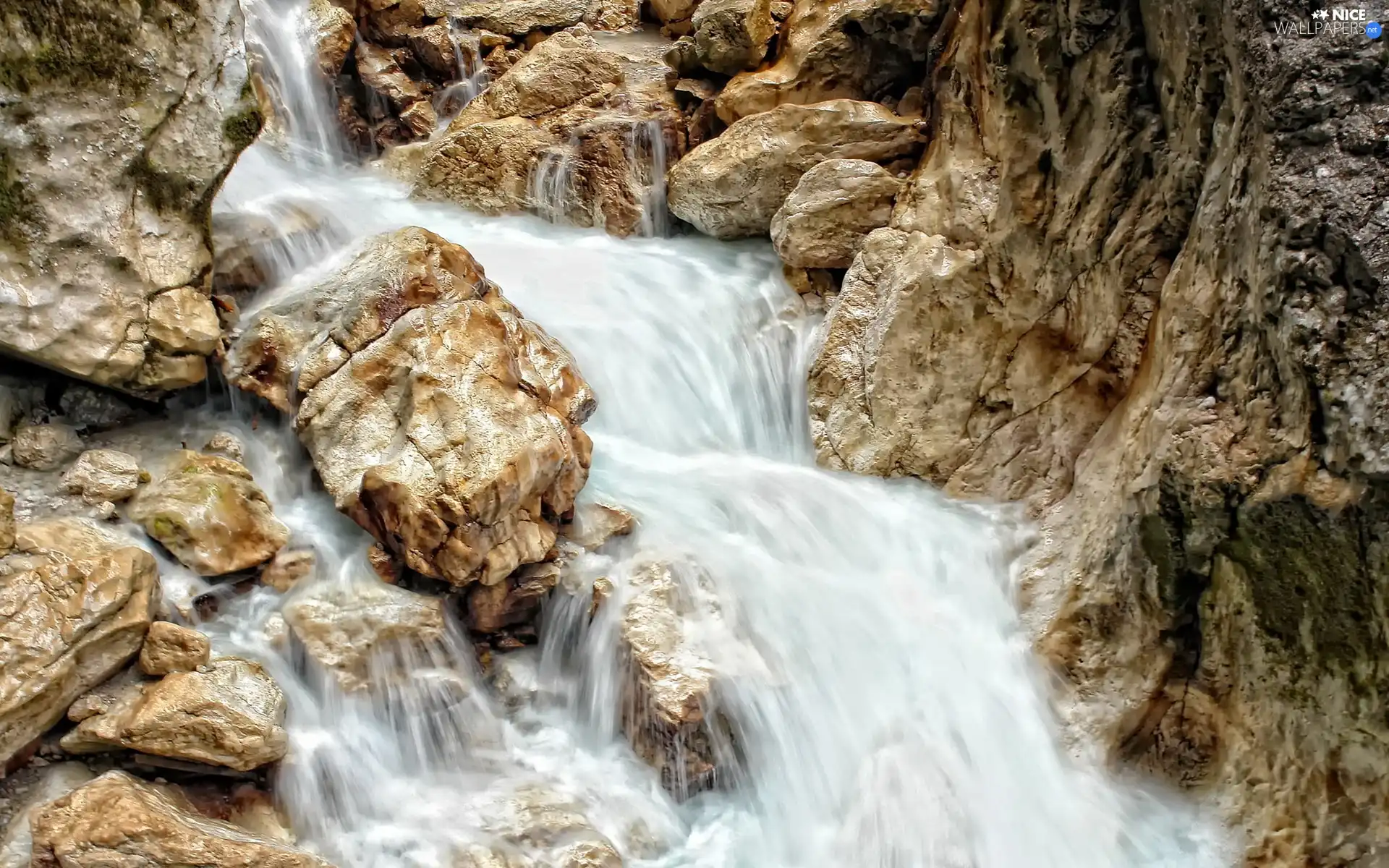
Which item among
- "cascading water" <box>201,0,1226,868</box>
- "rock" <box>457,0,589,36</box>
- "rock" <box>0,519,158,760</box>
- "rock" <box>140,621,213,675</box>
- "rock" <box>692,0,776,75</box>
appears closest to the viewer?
"rock" <box>0,519,158,760</box>

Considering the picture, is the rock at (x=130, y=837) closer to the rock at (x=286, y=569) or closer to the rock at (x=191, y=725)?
the rock at (x=191, y=725)

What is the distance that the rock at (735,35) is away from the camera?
7.85m

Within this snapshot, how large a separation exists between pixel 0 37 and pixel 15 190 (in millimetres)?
615

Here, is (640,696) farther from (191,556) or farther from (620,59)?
(620,59)

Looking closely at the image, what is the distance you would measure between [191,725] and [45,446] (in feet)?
5.88

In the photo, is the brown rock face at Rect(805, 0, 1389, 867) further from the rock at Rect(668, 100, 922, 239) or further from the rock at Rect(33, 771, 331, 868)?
the rock at Rect(33, 771, 331, 868)

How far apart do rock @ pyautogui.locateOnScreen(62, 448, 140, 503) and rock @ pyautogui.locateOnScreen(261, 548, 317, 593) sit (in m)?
0.68

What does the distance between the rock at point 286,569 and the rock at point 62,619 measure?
A: 0.51 metres

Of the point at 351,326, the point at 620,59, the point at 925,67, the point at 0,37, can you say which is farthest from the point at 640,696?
the point at 620,59

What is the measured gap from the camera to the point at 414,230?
5.23 meters

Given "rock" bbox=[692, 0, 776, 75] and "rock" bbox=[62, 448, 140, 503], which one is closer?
"rock" bbox=[62, 448, 140, 503]

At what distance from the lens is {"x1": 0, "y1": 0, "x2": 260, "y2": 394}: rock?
3.97 metres

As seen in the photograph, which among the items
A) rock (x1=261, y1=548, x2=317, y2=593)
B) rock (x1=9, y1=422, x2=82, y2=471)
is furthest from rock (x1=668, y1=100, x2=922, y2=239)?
rock (x1=9, y1=422, x2=82, y2=471)

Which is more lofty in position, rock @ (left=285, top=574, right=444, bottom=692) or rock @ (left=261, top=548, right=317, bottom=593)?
rock @ (left=261, top=548, right=317, bottom=593)
